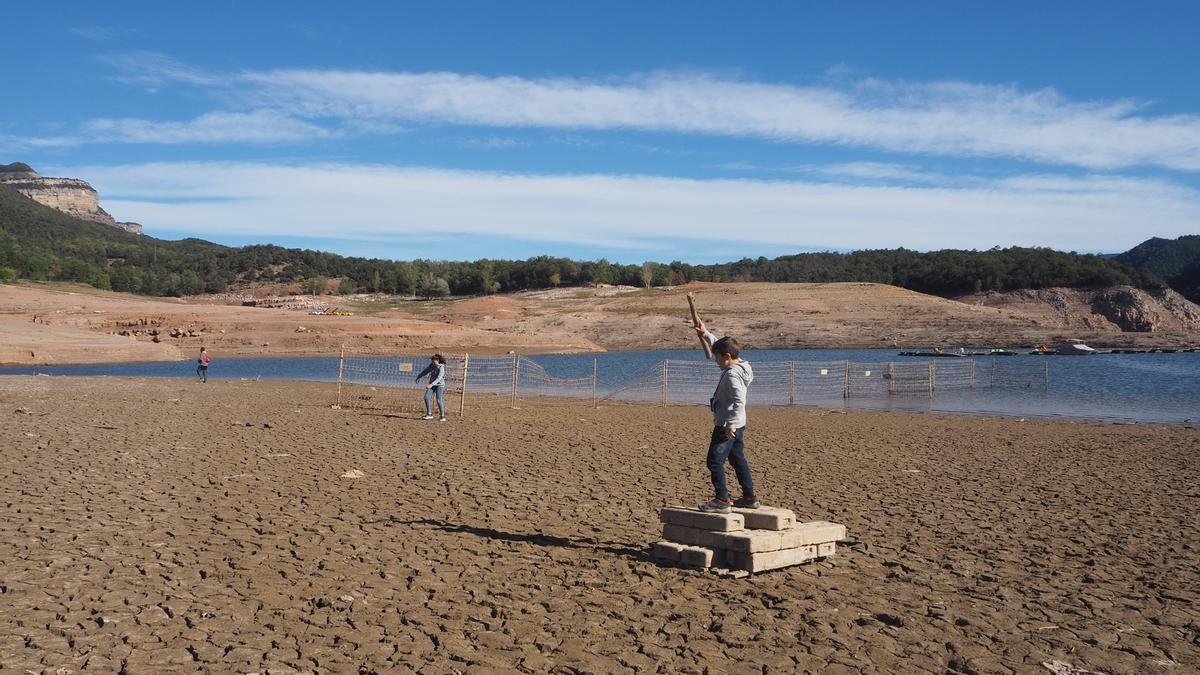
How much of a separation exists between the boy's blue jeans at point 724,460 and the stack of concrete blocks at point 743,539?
234 mm

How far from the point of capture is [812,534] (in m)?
8.45

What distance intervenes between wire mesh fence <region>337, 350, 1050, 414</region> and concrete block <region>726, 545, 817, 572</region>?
1553cm

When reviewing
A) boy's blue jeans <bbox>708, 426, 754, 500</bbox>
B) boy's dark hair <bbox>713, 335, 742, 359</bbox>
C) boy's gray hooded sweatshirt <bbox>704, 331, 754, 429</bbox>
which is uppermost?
boy's dark hair <bbox>713, 335, 742, 359</bbox>

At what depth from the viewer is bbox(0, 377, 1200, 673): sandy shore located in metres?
6.04

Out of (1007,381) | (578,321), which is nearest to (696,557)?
(1007,381)

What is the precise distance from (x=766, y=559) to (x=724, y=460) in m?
1.09

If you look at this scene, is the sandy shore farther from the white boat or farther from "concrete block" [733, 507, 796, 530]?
the white boat

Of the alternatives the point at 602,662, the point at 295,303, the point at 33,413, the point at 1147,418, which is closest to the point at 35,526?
the point at 602,662

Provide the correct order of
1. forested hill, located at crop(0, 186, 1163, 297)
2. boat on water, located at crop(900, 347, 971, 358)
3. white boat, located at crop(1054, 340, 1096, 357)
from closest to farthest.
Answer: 1. boat on water, located at crop(900, 347, 971, 358)
2. white boat, located at crop(1054, 340, 1096, 357)
3. forested hill, located at crop(0, 186, 1163, 297)

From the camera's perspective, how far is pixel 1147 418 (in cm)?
2550

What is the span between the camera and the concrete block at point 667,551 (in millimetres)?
8299

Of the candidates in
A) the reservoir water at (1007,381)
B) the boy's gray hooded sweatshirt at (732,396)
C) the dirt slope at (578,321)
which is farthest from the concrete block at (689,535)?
the dirt slope at (578,321)

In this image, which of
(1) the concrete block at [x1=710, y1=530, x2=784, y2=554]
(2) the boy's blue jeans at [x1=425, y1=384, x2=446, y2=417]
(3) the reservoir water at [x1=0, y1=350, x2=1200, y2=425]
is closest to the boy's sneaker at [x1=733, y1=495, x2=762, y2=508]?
(1) the concrete block at [x1=710, y1=530, x2=784, y2=554]

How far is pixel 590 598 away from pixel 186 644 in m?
2.87
